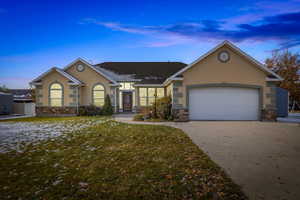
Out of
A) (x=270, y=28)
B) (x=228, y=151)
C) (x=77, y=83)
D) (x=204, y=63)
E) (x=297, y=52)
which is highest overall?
(x=270, y=28)

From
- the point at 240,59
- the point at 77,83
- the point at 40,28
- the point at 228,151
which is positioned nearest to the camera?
the point at 228,151

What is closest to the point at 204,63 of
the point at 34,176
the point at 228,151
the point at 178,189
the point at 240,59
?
the point at 240,59

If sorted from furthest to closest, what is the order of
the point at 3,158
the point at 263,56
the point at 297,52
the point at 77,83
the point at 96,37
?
the point at 263,56 < the point at 297,52 < the point at 96,37 < the point at 77,83 < the point at 3,158

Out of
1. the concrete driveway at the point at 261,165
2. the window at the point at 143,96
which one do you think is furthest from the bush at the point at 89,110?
the concrete driveway at the point at 261,165

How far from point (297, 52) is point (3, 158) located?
34032 mm

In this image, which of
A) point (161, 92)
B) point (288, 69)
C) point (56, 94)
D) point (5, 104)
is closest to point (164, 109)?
point (161, 92)

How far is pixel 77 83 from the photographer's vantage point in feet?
50.4

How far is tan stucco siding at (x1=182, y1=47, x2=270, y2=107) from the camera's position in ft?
36.9

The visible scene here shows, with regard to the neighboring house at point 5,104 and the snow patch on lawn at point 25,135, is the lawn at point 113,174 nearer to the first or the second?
the snow patch on lawn at point 25,135

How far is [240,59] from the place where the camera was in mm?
11266

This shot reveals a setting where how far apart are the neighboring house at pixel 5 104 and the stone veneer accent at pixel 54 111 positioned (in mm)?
8108

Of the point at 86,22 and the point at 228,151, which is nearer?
the point at 228,151

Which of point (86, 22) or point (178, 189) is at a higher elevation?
point (86, 22)

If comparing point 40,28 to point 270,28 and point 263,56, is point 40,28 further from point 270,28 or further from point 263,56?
point 263,56
